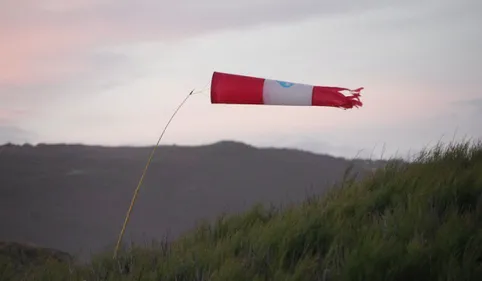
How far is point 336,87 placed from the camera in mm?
7641

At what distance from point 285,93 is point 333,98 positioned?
1.70 ft

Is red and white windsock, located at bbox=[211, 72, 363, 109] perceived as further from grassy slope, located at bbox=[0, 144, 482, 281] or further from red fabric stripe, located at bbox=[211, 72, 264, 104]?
grassy slope, located at bbox=[0, 144, 482, 281]

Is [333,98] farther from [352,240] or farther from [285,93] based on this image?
[352,240]

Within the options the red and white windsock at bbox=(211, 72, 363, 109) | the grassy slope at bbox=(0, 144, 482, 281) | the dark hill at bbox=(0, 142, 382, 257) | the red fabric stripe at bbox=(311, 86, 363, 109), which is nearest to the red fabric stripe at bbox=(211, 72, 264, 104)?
the red and white windsock at bbox=(211, 72, 363, 109)

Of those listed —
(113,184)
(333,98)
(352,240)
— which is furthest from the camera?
(113,184)

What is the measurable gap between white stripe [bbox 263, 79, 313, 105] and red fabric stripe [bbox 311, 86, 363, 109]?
7 centimetres

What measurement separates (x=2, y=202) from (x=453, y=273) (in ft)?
56.1

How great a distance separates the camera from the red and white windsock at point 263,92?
7.67m

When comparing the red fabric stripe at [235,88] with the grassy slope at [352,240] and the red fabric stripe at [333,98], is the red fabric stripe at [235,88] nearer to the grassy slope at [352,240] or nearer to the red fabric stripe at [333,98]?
the red fabric stripe at [333,98]

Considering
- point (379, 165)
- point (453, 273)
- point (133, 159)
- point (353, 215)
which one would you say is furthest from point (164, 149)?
point (453, 273)

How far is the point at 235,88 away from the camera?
773 cm

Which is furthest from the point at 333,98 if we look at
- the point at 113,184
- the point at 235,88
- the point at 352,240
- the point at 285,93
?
the point at 113,184

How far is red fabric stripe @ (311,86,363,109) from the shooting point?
7477 millimetres

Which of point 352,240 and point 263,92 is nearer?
point 352,240
